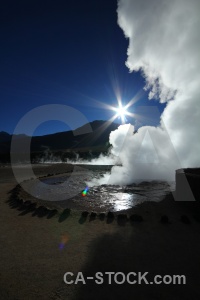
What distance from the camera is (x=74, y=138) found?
130 meters

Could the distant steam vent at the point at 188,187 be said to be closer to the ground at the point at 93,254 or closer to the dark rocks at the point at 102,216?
the ground at the point at 93,254

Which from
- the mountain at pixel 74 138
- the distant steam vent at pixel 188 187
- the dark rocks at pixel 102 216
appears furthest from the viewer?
the mountain at pixel 74 138

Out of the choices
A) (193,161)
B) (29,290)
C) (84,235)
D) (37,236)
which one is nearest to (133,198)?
(84,235)

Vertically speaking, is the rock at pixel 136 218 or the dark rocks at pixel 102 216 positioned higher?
the dark rocks at pixel 102 216

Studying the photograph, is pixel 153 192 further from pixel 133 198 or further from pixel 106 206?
pixel 106 206

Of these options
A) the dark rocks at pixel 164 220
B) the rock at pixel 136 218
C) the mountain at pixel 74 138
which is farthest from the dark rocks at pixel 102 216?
the mountain at pixel 74 138

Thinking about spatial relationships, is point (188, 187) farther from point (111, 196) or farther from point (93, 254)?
point (93, 254)

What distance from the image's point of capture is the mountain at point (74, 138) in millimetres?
118938

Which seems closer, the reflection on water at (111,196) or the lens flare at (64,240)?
the lens flare at (64,240)

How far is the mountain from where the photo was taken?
4683 inches

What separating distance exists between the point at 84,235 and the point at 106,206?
3406 millimetres

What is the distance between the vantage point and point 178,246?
6.10 meters

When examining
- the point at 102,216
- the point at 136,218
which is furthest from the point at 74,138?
the point at 136,218

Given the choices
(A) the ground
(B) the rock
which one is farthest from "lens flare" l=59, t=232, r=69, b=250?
(B) the rock
